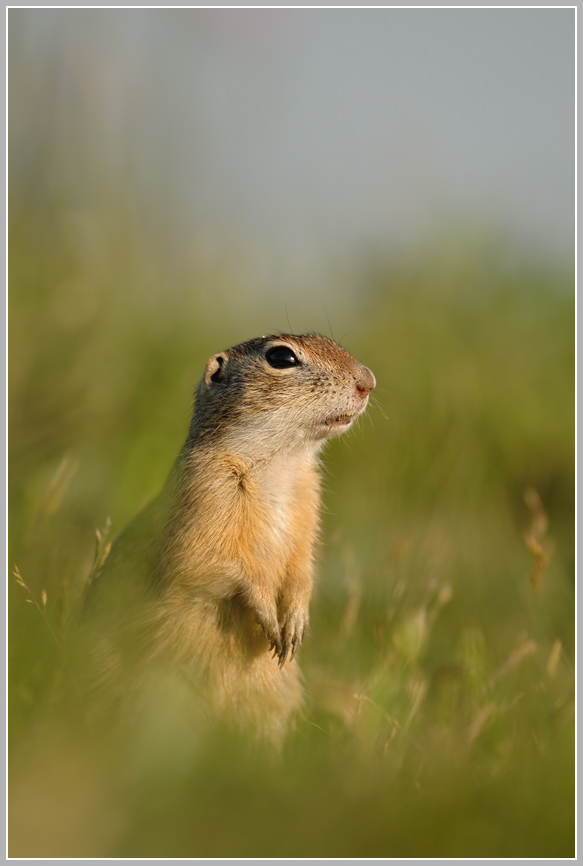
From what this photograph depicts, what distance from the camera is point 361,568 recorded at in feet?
15.1

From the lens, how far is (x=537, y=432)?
5.78m

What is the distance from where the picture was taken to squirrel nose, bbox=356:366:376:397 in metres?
3.66

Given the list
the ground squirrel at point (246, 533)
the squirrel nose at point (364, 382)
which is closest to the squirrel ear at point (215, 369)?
the ground squirrel at point (246, 533)

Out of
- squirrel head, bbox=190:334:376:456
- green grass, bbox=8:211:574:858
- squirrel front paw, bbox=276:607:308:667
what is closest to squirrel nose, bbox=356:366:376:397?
squirrel head, bbox=190:334:376:456

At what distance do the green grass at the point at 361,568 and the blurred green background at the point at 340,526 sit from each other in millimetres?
14

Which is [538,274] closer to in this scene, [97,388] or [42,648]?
[97,388]

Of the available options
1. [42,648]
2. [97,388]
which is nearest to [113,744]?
[42,648]

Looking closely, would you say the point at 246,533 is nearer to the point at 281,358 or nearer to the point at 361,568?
the point at 281,358

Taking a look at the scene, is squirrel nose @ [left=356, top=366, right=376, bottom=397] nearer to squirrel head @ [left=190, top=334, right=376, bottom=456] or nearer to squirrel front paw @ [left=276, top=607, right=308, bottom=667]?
squirrel head @ [left=190, top=334, right=376, bottom=456]

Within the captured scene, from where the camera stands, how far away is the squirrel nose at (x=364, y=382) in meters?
3.66

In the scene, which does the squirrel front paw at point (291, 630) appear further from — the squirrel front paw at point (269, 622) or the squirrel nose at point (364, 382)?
the squirrel nose at point (364, 382)

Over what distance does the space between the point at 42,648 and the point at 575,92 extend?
3695 millimetres

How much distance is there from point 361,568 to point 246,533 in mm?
1332

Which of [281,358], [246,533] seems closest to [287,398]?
[281,358]
